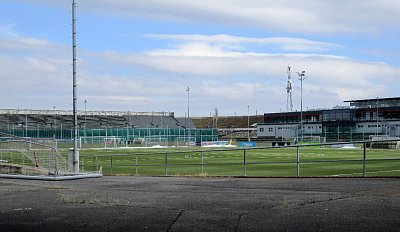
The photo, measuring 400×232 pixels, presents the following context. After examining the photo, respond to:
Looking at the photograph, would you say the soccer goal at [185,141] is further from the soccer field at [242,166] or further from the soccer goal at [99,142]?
the soccer field at [242,166]

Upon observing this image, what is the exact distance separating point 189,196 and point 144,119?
117384mm

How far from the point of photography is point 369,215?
8320mm

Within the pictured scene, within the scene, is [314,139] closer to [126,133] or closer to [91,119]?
[126,133]

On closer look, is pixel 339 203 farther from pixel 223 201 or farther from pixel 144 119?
pixel 144 119

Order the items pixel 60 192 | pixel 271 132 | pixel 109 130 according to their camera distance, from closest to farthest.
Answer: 1. pixel 60 192
2. pixel 109 130
3. pixel 271 132

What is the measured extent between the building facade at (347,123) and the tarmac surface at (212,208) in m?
82.8

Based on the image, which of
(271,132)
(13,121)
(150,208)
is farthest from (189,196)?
(271,132)

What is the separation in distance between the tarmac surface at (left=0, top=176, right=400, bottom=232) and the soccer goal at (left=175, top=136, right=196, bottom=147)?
71016 millimetres

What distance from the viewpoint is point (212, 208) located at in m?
9.74

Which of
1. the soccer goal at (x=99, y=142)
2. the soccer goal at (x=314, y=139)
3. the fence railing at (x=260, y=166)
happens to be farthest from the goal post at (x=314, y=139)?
the fence railing at (x=260, y=166)

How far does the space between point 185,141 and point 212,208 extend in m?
80.0

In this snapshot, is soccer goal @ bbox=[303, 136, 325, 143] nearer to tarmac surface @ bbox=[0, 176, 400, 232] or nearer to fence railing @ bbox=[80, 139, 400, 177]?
fence railing @ bbox=[80, 139, 400, 177]

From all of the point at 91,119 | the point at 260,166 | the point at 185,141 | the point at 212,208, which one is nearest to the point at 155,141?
the point at 185,141

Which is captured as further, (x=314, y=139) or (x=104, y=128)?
(x=314, y=139)
